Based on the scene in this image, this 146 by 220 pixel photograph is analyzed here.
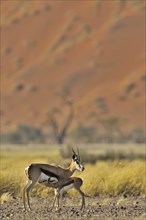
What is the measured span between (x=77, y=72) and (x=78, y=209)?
206 feet

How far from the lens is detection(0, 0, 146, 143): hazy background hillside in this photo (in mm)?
74062

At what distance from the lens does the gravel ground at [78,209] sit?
15.3 metres

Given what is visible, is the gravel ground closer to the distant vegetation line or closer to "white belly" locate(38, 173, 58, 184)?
"white belly" locate(38, 173, 58, 184)

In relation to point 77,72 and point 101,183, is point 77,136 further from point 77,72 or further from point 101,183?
point 101,183

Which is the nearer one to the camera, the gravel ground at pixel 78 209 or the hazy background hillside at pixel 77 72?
the gravel ground at pixel 78 209

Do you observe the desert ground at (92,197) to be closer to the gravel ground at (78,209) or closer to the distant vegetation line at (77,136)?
the gravel ground at (78,209)

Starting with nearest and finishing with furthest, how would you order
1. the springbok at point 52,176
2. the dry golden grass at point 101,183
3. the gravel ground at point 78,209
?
1. the gravel ground at point 78,209
2. the springbok at point 52,176
3. the dry golden grass at point 101,183

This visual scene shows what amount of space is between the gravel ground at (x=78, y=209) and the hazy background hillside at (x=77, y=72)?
45328mm

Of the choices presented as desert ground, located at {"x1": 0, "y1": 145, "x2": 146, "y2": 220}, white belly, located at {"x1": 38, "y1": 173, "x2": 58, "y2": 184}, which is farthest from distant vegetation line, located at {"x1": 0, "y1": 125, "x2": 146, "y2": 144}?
white belly, located at {"x1": 38, "y1": 173, "x2": 58, "y2": 184}

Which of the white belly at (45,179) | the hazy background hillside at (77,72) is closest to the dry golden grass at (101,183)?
the white belly at (45,179)

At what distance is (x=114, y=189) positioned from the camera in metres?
21.5

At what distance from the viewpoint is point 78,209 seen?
1697cm

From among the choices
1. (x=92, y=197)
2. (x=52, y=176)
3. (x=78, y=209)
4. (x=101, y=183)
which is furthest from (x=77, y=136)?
(x=52, y=176)

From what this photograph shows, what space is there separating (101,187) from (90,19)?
231 ft
